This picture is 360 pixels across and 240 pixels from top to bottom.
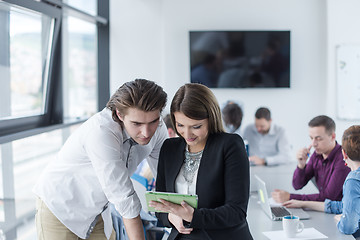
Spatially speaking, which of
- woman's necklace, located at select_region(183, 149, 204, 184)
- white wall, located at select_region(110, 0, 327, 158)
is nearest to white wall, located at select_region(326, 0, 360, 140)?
white wall, located at select_region(110, 0, 327, 158)

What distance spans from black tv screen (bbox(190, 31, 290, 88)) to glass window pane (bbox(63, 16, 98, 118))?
54.1 inches

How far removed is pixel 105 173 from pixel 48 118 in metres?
2.78

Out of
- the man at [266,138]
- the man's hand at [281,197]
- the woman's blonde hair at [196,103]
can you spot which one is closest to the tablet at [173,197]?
the woman's blonde hair at [196,103]

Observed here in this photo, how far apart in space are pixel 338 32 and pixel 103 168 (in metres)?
4.83

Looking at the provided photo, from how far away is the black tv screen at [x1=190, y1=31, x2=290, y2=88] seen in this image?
5746mm

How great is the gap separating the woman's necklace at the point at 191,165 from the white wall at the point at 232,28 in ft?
13.4

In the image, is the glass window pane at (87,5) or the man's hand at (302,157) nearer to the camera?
the man's hand at (302,157)

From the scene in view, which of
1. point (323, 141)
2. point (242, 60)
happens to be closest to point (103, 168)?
point (323, 141)

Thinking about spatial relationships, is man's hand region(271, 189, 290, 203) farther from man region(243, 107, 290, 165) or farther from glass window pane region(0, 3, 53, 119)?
glass window pane region(0, 3, 53, 119)

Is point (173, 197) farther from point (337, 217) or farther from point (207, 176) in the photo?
point (337, 217)

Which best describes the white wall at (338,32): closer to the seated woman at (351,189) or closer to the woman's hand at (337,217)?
the woman's hand at (337,217)

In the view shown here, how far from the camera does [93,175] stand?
6.16 ft

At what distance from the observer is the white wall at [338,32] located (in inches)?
218

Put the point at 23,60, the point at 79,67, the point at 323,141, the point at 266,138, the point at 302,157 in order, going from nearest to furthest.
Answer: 1. the point at 323,141
2. the point at 302,157
3. the point at 23,60
4. the point at 266,138
5. the point at 79,67
